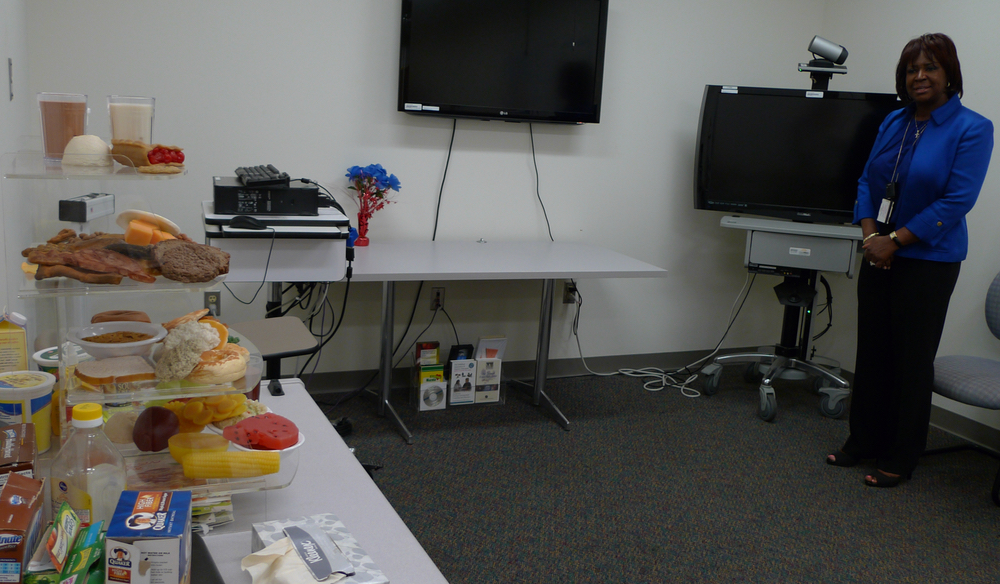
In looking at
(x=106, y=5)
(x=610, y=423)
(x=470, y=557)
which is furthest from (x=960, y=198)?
(x=106, y=5)

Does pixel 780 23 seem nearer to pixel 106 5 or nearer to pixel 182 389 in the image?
pixel 106 5

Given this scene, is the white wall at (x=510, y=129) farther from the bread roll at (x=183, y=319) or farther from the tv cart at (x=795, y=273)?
the bread roll at (x=183, y=319)

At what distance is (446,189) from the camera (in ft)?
11.0

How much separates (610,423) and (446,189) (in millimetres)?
1332

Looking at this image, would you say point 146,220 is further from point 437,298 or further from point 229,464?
point 437,298

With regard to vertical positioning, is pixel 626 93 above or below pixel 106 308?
above

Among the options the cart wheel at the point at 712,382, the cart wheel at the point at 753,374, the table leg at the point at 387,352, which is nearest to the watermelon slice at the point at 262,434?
the table leg at the point at 387,352

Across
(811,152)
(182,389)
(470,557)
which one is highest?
(811,152)

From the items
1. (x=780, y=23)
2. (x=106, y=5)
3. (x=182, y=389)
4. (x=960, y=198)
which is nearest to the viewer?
(x=182, y=389)

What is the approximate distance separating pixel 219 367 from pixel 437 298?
249 cm

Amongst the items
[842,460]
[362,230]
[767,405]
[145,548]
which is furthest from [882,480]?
[145,548]

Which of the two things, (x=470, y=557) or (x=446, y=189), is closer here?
(x=470, y=557)

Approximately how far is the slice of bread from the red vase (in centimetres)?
212

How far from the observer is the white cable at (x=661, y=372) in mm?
3766
